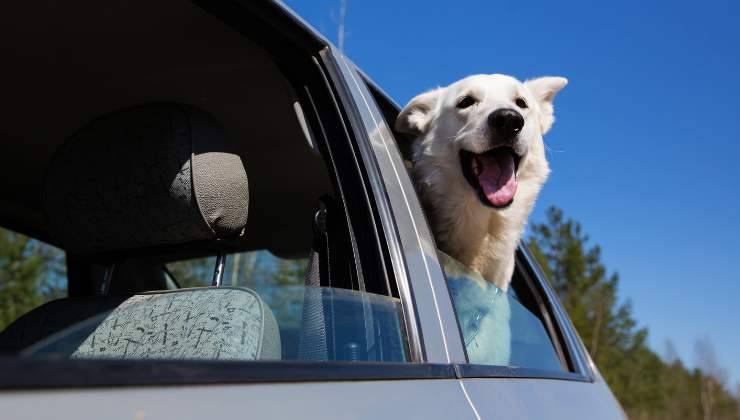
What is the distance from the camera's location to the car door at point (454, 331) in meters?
1.75

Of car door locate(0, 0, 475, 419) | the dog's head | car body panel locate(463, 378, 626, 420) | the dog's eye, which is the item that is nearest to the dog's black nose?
the dog's head

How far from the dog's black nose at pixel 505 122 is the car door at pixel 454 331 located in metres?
0.58

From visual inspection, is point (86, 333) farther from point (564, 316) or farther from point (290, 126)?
point (564, 316)

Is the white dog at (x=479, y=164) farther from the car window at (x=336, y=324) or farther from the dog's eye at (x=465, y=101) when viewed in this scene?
the car window at (x=336, y=324)

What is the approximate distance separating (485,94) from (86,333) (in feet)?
8.22

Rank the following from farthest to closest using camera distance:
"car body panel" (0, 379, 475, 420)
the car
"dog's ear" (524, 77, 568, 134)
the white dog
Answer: "dog's ear" (524, 77, 568, 134)
the white dog
the car
"car body panel" (0, 379, 475, 420)

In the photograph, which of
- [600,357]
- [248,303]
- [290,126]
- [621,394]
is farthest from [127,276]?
[621,394]

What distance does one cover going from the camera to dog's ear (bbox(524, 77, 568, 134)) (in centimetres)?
401

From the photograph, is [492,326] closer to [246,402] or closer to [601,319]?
[246,402]

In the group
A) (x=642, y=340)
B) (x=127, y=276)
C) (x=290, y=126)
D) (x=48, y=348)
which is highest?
(x=642, y=340)

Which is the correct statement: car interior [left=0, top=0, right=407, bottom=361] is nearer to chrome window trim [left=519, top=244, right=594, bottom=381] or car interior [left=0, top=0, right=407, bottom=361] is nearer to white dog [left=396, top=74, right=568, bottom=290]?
white dog [left=396, top=74, right=568, bottom=290]

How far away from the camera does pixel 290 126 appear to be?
280 centimetres

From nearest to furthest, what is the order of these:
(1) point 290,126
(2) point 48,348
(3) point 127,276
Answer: (2) point 48,348, (1) point 290,126, (3) point 127,276

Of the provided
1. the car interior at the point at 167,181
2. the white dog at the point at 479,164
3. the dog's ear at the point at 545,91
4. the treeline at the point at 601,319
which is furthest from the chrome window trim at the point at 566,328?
the treeline at the point at 601,319
